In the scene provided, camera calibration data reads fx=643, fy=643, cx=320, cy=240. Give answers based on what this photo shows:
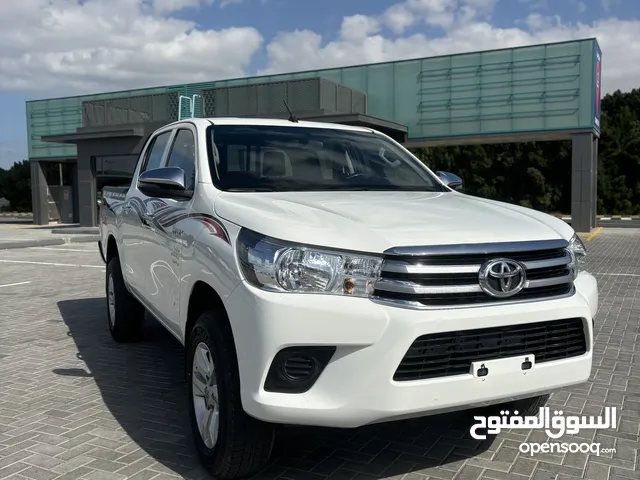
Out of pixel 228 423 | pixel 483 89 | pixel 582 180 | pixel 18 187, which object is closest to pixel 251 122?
pixel 228 423

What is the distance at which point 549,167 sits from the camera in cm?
4650

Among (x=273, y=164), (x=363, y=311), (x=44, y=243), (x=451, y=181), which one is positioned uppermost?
(x=273, y=164)

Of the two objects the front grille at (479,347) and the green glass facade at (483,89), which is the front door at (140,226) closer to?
the front grille at (479,347)

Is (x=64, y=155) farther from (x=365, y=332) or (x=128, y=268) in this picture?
(x=365, y=332)

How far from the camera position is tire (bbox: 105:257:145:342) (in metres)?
6.09

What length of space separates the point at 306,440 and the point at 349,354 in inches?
50.8

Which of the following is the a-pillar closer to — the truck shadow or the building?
the building

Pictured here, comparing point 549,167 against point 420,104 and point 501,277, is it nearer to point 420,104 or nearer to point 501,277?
point 420,104

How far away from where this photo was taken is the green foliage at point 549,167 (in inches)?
1697

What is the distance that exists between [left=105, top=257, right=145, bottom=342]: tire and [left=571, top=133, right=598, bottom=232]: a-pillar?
1963cm

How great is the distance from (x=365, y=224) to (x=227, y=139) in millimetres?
1606

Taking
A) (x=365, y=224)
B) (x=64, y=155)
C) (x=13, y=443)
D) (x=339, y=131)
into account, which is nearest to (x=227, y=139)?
(x=339, y=131)

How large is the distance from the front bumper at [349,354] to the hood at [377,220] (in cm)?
29

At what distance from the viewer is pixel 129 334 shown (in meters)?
6.31
